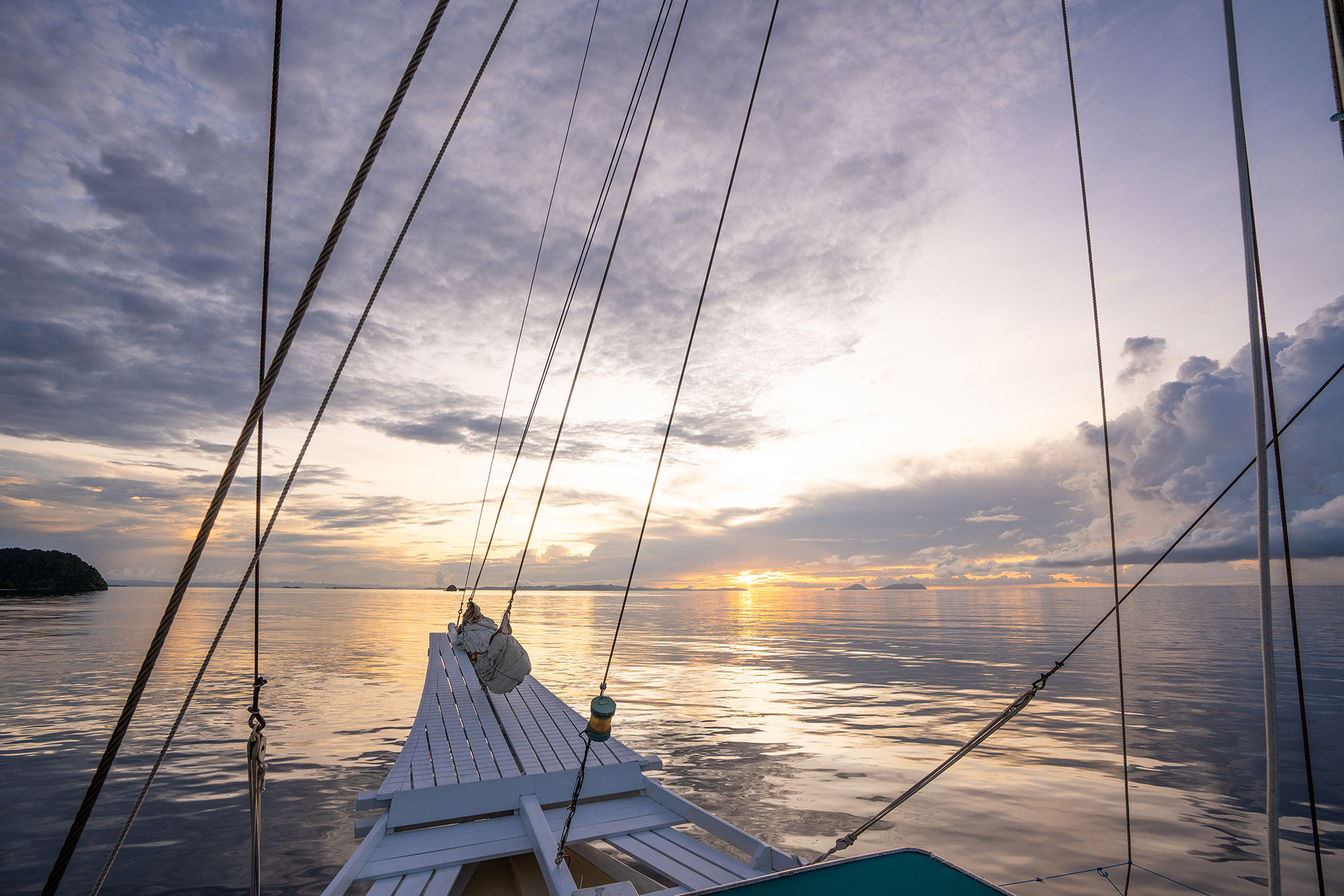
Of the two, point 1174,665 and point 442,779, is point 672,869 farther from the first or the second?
point 1174,665

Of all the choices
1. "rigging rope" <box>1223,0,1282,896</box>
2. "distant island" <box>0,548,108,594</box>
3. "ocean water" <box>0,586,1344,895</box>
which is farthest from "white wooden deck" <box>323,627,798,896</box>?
"distant island" <box>0,548,108,594</box>

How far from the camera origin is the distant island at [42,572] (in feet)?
291

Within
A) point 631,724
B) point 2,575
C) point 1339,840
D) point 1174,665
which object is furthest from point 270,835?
point 2,575

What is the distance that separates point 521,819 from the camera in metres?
6.71

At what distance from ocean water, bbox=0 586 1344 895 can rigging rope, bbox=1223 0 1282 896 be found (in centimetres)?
541

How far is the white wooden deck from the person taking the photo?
5391 millimetres

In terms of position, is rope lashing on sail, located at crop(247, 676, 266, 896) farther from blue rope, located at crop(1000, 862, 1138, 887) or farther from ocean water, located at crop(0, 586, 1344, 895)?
blue rope, located at crop(1000, 862, 1138, 887)

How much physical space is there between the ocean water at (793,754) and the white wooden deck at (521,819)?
1.81 m

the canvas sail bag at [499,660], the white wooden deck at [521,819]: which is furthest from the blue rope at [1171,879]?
the canvas sail bag at [499,660]

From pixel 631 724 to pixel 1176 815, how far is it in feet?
32.8

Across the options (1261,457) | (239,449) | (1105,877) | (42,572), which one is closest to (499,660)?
(239,449)

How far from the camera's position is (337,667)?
22.4m

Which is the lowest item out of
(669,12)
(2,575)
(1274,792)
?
(2,575)

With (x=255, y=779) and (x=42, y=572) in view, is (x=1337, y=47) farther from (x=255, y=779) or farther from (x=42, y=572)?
(x=42, y=572)
